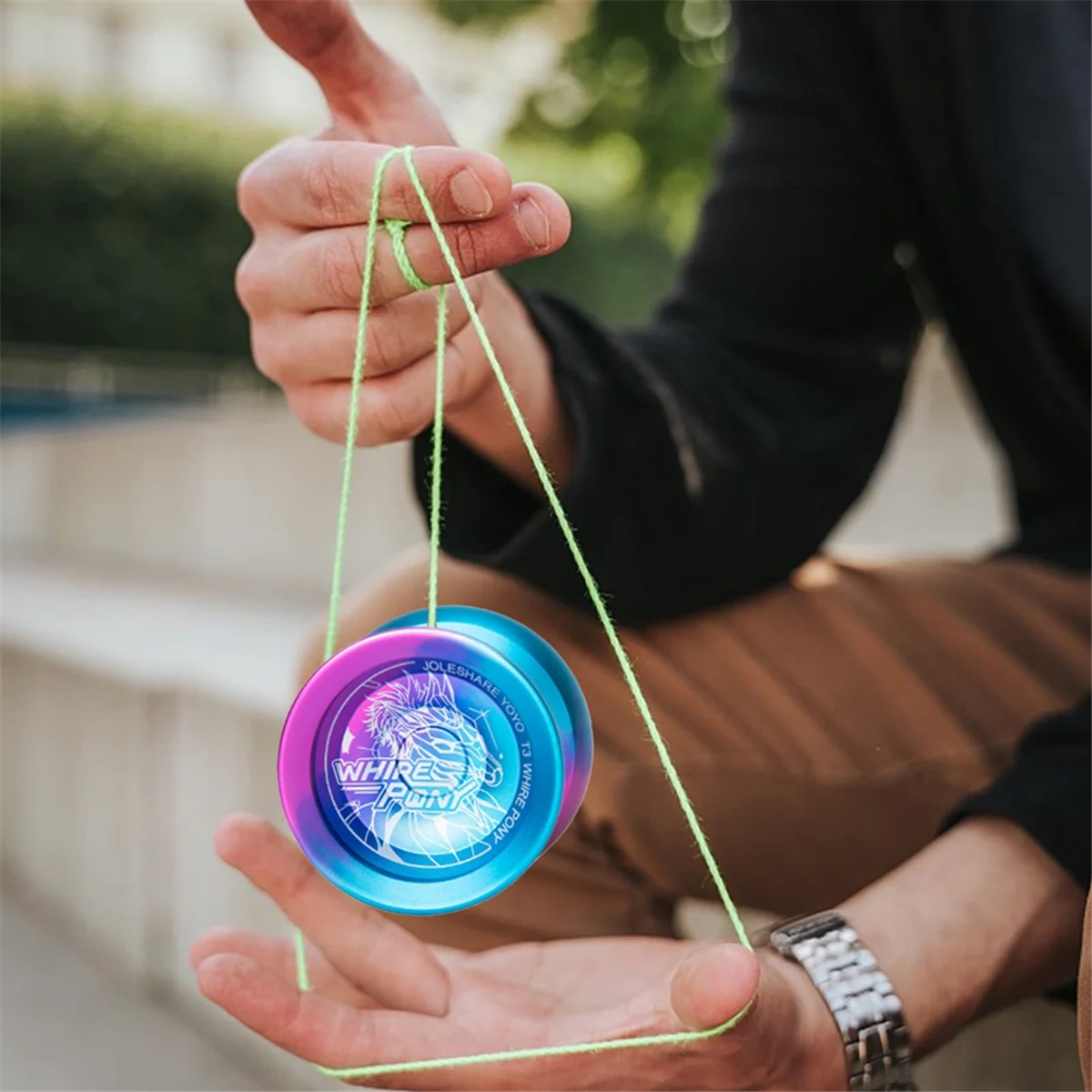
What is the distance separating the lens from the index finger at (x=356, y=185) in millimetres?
530

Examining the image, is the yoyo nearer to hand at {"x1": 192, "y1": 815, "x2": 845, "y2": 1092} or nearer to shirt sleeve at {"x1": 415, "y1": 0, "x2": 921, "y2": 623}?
hand at {"x1": 192, "y1": 815, "x2": 845, "y2": 1092}

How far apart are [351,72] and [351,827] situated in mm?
390

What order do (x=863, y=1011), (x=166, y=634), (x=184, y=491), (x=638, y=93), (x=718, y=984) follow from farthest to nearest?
(x=638, y=93) → (x=184, y=491) → (x=166, y=634) → (x=863, y=1011) → (x=718, y=984)

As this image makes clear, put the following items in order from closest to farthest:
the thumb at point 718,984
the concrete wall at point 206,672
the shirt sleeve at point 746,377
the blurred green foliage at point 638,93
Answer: the thumb at point 718,984 → the shirt sleeve at point 746,377 → the concrete wall at point 206,672 → the blurred green foliage at point 638,93

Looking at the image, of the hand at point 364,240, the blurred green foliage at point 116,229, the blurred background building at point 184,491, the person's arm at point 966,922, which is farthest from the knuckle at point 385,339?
the blurred green foliage at point 116,229

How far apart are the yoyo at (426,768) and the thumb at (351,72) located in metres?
0.29

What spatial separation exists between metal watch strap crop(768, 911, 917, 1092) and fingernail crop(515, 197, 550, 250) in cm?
39

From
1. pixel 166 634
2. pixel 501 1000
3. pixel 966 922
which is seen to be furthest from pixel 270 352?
pixel 166 634

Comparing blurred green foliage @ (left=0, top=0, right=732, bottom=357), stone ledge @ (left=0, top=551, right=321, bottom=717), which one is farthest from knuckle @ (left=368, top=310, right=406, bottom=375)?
blurred green foliage @ (left=0, top=0, right=732, bottom=357)

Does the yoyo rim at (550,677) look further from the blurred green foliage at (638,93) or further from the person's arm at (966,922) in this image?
the blurred green foliage at (638,93)

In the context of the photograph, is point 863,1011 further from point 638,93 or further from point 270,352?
point 638,93

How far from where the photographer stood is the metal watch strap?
2.00 ft

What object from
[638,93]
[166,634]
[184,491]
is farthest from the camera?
[638,93]

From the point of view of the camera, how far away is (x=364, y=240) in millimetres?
583
